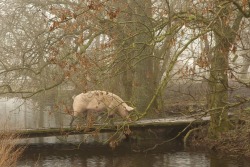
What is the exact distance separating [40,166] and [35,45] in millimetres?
3396

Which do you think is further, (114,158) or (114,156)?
(114,156)

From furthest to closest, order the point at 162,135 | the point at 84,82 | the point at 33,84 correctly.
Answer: the point at 162,135 < the point at 33,84 < the point at 84,82

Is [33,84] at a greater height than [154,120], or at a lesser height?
greater

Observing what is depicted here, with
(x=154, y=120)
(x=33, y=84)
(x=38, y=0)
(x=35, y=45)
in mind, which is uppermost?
(x=38, y=0)

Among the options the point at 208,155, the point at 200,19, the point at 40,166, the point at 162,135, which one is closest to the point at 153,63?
the point at 162,135

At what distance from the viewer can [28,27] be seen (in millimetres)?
13539

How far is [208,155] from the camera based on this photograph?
38.7ft

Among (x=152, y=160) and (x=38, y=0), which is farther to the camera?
(x=38, y=0)

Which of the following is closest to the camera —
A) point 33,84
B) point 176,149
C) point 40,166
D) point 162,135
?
point 40,166

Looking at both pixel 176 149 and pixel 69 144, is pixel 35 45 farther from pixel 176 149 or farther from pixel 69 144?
pixel 176 149

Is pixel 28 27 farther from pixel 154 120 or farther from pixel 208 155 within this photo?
pixel 208 155

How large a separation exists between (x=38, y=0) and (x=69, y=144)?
474cm

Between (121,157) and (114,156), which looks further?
(114,156)

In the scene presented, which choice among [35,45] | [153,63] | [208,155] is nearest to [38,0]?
[35,45]
